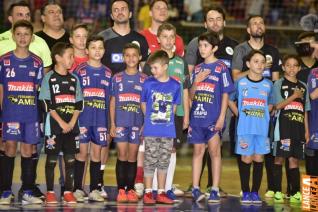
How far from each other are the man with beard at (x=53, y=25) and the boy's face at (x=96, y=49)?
33.6 inches

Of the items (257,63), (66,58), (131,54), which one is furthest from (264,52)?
(66,58)

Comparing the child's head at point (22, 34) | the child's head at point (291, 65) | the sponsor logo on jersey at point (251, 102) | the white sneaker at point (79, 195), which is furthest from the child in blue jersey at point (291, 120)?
the child's head at point (22, 34)

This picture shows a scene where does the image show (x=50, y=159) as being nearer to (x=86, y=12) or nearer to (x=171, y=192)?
(x=171, y=192)

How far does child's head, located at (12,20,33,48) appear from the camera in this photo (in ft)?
29.0

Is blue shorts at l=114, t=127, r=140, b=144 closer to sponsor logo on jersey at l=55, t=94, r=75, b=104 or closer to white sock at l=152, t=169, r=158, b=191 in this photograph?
white sock at l=152, t=169, r=158, b=191

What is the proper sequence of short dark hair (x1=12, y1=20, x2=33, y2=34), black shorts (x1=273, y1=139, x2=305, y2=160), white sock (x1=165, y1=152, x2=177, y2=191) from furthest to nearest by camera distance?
black shorts (x1=273, y1=139, x2=305, y2=160) → white sock (x1=165, y1=152, x2=177, y2=191) → short dark hair (x1=12, y1=20, x2=33, y2=34)

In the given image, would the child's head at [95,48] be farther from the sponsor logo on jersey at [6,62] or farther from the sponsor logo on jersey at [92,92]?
the sponsor logo on jersey at [6,62]

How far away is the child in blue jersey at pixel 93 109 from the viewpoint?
9.05 metres

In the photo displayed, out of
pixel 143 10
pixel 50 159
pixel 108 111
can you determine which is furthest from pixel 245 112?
pixel 143 10

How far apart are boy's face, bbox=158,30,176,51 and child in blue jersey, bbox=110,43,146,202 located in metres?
0.30

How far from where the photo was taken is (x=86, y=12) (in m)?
15.8

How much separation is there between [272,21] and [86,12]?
11.5ft

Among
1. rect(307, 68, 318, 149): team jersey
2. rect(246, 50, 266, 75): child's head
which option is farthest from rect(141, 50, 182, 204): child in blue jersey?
rect(307, 68, 318, 149): team jersey

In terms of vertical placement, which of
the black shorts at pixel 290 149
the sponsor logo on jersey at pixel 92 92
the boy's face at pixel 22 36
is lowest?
the black shorts at pixel 290 149
